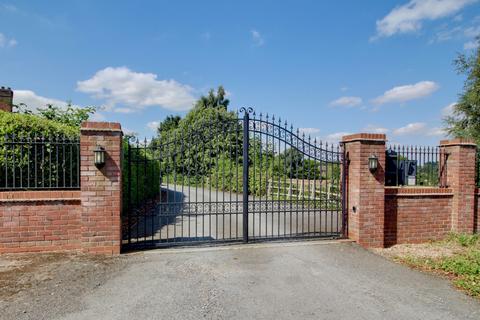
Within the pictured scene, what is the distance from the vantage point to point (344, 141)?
6.65 metres

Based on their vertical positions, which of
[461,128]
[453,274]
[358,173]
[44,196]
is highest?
[461,128]

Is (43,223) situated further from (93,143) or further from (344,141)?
(344,141)

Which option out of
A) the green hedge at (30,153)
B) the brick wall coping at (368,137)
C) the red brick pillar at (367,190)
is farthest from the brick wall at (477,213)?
the green hedge at (30,153)

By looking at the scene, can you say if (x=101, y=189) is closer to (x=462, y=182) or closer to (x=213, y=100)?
(x=462, y=182)

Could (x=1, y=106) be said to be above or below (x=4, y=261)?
above

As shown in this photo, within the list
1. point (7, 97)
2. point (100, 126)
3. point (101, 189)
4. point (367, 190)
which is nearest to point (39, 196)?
point (101, 189)

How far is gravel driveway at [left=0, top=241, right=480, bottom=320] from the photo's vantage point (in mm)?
3506

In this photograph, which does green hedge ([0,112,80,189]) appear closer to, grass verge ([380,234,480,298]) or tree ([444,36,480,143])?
grass verge ([380,234,480,298])

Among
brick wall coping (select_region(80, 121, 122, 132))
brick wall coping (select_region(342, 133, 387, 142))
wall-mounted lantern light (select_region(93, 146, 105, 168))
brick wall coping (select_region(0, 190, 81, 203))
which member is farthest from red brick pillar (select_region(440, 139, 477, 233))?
brick wall coping (select_region(0, 190, 81, 203))

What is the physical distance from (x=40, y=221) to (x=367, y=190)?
6.27 m

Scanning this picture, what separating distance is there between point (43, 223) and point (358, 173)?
607 cm

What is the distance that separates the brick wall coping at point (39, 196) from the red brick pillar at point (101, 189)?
0.29 metres

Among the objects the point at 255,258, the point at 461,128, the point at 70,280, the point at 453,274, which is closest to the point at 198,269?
the point at 255,258

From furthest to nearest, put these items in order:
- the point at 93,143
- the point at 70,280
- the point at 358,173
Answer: the point at 358,173
the point at 93,143
the point at 70,280
